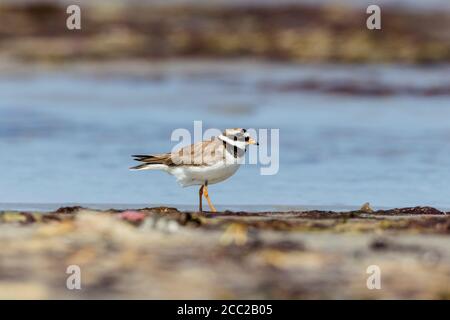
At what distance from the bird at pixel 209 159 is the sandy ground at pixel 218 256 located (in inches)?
36.4

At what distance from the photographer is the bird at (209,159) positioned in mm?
8477

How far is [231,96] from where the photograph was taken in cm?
1697

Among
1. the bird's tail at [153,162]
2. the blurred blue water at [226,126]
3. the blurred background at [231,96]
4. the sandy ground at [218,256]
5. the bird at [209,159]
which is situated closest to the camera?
A: the sandy ground at [218,256]

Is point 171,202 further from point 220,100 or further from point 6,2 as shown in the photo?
point 6,2

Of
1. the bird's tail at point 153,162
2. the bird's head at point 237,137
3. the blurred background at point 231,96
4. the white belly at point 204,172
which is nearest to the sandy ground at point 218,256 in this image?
the white belly at point 204,172

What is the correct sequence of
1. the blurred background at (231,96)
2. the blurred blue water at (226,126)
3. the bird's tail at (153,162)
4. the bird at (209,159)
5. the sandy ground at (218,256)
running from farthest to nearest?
the blurred background at (231,96), the blurred blue water at (226,126), the bird's tail at (153,162), the bird at (209,159), the sandy ground at (218,256)

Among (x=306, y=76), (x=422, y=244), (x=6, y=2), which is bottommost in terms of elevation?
(x=422, y=244)

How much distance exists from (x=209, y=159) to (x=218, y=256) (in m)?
2.14

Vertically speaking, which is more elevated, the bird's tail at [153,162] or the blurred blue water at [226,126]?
the blurred blue water at [226,126]

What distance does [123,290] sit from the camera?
581 cm

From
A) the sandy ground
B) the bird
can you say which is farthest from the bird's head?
the sandy ground

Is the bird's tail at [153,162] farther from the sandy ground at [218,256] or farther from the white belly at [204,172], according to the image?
the sandy ground at [218,256]
